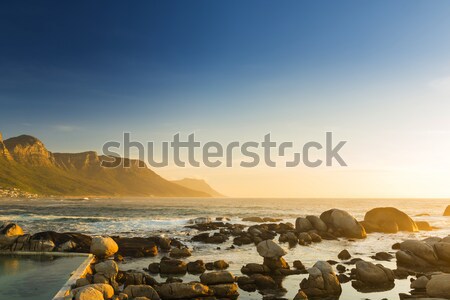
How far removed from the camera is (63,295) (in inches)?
645

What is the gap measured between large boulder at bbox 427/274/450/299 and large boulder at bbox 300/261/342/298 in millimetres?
4492

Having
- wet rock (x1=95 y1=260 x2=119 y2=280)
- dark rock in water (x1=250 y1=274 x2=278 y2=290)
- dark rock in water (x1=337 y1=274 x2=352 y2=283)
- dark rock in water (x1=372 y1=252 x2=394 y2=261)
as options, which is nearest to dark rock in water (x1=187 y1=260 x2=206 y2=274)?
dark rock in water (x1=250 y1=274 x2=278 y2=290)

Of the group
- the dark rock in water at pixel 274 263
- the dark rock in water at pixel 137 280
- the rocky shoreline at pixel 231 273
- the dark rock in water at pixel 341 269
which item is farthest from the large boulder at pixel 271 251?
the dark rock in water at pixel 137 280

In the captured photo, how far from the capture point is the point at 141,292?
17484 mm

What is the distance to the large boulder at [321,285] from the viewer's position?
19.0 metres

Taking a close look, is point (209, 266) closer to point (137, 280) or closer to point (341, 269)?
point (137, 280)

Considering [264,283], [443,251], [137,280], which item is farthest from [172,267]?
[443,251]

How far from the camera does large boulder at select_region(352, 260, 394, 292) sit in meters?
21.1

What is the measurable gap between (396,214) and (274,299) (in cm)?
4493

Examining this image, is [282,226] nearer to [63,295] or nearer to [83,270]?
[83,270]

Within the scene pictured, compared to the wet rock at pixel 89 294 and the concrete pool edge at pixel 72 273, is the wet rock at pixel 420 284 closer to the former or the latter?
the wet rock at pixel 89 294

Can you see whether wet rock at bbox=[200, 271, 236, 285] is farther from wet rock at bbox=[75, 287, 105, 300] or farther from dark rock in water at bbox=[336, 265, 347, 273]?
dark rock in water at bbox=[336, 265, 347, 273]

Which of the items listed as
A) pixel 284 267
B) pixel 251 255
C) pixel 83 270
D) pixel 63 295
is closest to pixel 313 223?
pixel 251 255

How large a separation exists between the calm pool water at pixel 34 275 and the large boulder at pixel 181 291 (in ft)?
16.8
